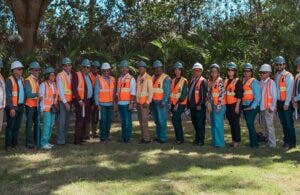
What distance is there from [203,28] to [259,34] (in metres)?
2.17

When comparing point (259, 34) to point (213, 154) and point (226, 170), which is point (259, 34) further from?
point (226, 170)

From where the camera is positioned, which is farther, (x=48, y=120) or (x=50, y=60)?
(x=50, y=60)

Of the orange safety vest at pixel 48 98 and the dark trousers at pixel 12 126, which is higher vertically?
the orange safety vest at pixel 48 98

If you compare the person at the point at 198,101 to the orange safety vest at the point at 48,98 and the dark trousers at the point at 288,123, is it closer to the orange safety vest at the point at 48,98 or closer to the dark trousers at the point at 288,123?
the dark trousers at the point at 288,123

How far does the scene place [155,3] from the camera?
20625 millimetres

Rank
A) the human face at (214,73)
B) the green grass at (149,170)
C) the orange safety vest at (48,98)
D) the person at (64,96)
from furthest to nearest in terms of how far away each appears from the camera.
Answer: the person at (64,96)
the human face at (214,73)
the orange safety vest at (48,98)
the green grass at (149,170)

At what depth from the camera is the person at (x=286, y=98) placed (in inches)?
434

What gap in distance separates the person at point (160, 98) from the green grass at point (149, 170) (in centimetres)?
Answer: 47

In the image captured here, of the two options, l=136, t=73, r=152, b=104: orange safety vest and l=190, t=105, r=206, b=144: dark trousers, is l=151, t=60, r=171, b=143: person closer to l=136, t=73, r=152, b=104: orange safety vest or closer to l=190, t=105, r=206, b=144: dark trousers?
l=136, t=73, r=152, b=104: orange safety vest

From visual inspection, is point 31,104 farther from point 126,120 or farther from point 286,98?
point 286,98

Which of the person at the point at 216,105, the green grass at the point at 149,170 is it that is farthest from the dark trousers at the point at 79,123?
the person at the point at 216,105

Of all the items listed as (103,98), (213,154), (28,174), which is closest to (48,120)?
(103,98)

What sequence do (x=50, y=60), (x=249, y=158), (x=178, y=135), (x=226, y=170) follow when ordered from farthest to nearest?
1. (x=50, y=60)
2. (x=178, y=135)
3. (x=249, y=158)
4. (x=226, y=170)

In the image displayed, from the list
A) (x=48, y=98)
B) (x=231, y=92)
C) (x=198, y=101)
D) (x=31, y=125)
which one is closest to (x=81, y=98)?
(x=48, y=98)
